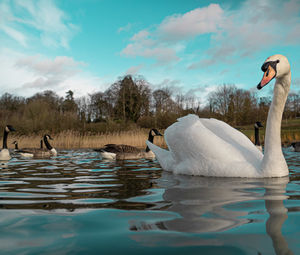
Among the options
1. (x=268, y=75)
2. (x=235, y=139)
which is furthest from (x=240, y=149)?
(x=268, y=75)

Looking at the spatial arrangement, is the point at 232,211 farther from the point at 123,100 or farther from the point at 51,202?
the point at 123,100

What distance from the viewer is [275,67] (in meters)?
3.99

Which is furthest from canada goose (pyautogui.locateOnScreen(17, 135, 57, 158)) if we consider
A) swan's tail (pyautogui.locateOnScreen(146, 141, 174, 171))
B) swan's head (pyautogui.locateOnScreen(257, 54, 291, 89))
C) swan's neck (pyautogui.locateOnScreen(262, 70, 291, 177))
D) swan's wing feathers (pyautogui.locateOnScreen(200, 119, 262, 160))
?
swan's head (pyautogui.locateOnScreen(257, 54, 291, 89))

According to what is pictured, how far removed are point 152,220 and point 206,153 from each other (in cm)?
238

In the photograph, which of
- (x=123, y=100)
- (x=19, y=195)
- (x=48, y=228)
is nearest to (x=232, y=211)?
(x=48, y=228)

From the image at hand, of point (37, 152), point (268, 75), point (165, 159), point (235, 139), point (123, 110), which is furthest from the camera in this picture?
point (123, 110)

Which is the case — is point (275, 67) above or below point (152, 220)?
above

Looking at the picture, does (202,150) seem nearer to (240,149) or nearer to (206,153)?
(206,153)

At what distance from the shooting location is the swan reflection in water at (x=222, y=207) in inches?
76.0

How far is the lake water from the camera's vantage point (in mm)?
1706

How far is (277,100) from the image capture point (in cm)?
440

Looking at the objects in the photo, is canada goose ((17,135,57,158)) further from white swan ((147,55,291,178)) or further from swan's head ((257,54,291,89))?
swan's head ((257,54,291,89))

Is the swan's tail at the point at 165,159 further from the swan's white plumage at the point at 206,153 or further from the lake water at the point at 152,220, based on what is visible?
the lake water at the point at 152,220

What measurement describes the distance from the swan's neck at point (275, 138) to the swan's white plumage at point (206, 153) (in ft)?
0.67
